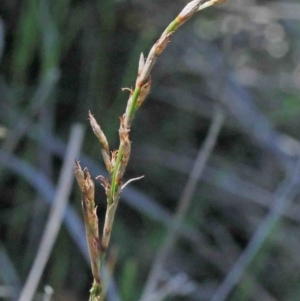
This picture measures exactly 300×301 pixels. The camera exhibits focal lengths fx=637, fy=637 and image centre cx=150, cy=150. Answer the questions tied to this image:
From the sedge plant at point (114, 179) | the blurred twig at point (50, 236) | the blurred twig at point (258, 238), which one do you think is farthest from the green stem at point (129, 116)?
the blurred twig at point (258, 238)

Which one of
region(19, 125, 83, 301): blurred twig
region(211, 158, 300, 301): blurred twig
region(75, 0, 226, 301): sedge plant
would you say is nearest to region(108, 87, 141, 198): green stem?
region(75, 0, 226, 301): sedge plant

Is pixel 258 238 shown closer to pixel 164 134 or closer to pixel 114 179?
pixel 164 134

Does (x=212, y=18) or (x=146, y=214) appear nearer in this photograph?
(x=146, y=214)

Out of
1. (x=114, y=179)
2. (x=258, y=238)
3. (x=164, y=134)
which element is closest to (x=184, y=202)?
(x=258, y=238)

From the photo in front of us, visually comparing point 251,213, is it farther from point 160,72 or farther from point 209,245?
point 160,72

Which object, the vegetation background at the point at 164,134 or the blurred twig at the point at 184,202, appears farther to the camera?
the vegetation background at the point at 164,134

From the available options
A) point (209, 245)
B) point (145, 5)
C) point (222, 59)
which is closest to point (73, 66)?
point (145, 5)

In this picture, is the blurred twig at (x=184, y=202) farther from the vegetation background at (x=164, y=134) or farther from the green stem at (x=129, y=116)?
the green stem at (x=129, y=116)

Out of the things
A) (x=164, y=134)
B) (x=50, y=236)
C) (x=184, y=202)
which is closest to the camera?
(x=50, y=236)
